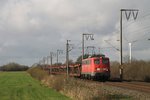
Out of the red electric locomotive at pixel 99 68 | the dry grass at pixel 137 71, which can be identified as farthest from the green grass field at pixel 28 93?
the dry grass at pixel 137 71

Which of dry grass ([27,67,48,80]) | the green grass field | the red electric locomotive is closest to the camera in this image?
the green grass field

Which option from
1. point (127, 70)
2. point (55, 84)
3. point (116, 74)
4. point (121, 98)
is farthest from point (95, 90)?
point (116, 74)

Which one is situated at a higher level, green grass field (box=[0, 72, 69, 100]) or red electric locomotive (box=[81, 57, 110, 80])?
red electric locomotive (box=[81, 57, 110, 80])

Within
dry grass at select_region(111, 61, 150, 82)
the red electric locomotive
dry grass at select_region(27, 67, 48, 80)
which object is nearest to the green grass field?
the red electric locomotive

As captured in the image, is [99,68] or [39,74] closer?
[99,68]

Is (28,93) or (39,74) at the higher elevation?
(39,74)

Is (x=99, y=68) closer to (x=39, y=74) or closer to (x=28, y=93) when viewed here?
(x=28, y=93)

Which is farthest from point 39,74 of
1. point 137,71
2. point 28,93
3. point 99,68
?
point 28,93

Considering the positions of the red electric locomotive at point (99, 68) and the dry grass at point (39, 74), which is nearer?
the red electric locomotive at point (99, 68)

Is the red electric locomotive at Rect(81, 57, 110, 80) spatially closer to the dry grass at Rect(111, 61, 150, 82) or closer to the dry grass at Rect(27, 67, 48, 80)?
the dry grass at Rect(111, 61, 150, 82)

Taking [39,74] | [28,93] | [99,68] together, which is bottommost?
[28,93]

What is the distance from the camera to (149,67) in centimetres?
→ 5941

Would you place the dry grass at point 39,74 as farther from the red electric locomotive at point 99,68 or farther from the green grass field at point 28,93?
the red electric locomotive at point 99,68

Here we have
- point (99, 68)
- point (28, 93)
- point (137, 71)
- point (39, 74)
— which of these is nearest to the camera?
point (28, 93)
